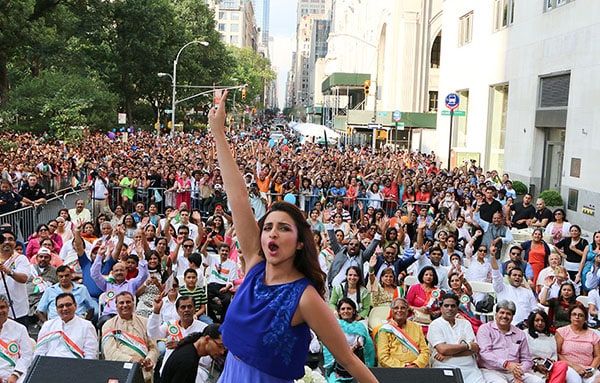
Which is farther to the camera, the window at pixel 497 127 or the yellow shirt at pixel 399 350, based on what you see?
the window at pixel 497 127

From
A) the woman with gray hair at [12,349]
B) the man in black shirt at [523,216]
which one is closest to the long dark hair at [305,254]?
the woman with gray hair at [12,349]

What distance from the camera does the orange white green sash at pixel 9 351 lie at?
6.26 meters

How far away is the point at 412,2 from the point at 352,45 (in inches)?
1280

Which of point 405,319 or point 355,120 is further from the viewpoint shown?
point 355,120

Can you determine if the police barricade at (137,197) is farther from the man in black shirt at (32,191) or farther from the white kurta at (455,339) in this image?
the white kurta at (455,339)

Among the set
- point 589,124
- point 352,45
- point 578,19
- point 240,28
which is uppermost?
point 240,28

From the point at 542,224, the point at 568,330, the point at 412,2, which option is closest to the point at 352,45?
the point at 412,2

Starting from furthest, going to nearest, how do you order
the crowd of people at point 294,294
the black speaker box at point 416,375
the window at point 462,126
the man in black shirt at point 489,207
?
the window at point 462,126 < the man in black shirt at point 489,207 < the black speaker box at point 416,375 < the crowd of people at point 294,294

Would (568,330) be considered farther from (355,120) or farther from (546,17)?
(355,120)

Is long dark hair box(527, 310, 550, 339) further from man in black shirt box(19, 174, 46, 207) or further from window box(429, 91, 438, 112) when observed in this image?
window box(429, 91, 438, 112)

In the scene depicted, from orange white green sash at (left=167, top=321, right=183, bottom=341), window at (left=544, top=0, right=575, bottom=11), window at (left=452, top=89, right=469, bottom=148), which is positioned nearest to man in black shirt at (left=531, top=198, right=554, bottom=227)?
window at (left=544, top=0, right=575, bottom=11)

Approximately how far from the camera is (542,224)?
14.1 meters

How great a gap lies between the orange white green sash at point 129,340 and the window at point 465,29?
29.4 metres

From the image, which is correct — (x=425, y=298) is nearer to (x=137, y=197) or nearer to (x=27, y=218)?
(x=27, y=218)
